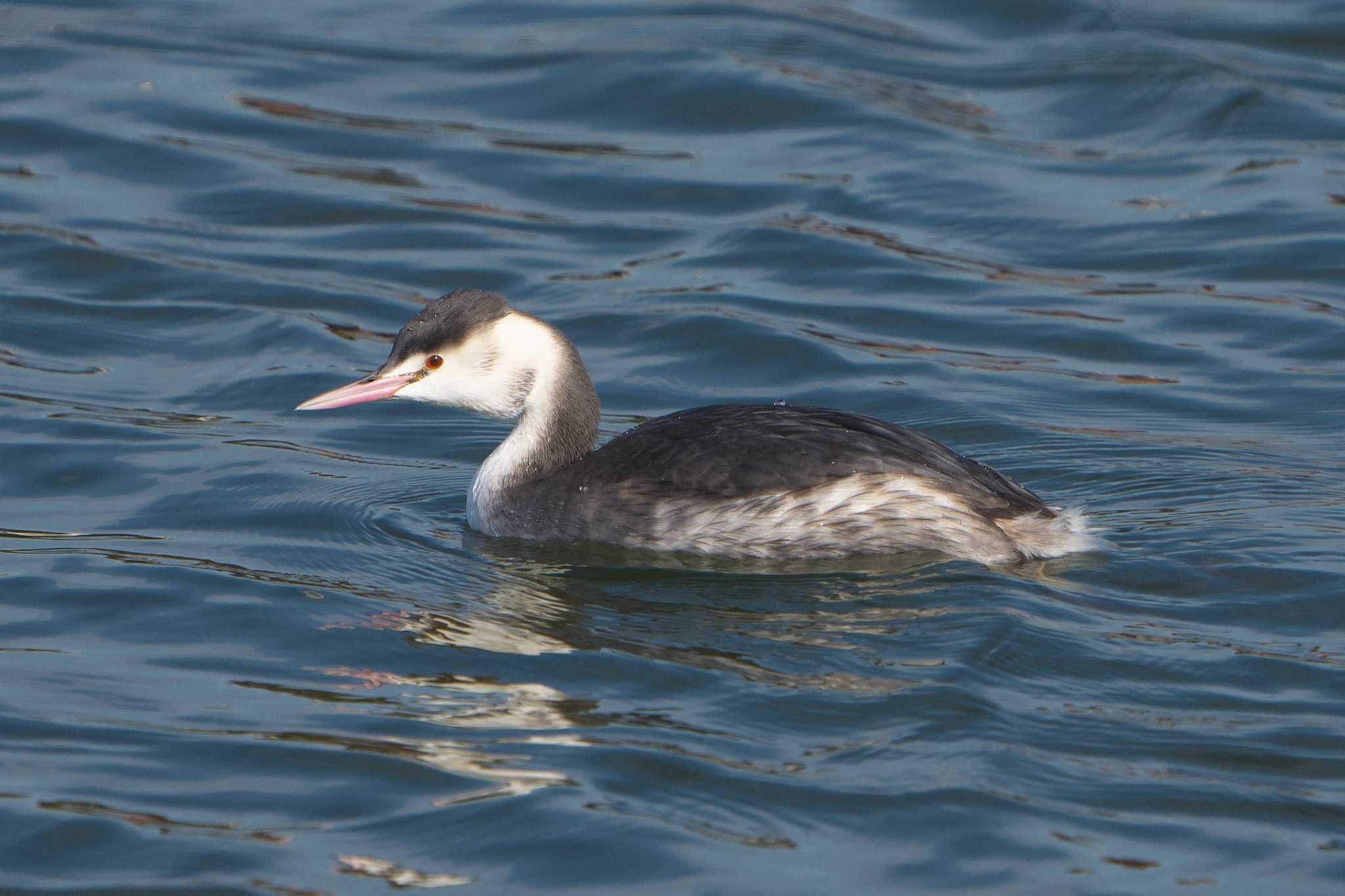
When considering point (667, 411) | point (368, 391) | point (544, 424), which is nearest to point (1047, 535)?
point (544, 424)

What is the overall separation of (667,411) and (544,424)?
179cm

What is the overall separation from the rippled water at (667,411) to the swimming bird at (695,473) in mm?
142

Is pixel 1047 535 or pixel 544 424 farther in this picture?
pixel 544 424

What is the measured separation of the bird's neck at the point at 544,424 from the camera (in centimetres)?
790

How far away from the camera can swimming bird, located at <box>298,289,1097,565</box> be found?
7195 mm

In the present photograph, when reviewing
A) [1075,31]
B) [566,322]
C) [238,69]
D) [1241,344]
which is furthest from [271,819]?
[1075,31]

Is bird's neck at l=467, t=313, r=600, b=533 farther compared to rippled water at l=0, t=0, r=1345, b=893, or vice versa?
bird's neck at l=467, t=313, r=600, b=533

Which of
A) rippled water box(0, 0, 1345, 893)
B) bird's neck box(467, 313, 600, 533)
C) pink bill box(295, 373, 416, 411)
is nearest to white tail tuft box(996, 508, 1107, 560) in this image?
rippled water box(0, 0, 1345, 893)

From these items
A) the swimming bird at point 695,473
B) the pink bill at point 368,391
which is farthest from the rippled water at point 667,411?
the pink bill at point 368,391

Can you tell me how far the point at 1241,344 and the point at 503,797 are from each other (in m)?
6.18

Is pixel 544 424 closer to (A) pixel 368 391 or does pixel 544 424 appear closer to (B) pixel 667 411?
(A) pixel 368 391

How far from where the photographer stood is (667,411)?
966 cm

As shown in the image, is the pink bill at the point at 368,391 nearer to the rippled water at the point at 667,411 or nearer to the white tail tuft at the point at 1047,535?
the rippled water at the point at 667,411

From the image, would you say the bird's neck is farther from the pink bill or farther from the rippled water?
the pink bill
